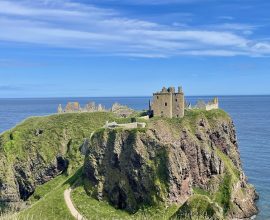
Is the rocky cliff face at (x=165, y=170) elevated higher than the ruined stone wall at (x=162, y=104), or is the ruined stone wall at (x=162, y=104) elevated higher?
the ruined stone wall at (x=162, y=104)

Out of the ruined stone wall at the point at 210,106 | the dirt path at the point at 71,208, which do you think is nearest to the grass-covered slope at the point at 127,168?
the dirt path at the point at 71,208

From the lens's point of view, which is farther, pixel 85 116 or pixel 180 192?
pixel 85 116

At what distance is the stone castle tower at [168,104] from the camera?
120 metres

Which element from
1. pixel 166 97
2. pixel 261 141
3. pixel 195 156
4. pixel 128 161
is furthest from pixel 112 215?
pixel 261 141

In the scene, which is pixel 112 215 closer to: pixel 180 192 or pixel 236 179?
pixel 180 192

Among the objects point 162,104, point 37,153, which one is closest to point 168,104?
point 162,104

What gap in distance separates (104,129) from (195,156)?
23929 millimetres

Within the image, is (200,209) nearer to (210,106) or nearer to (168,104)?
(168,104)

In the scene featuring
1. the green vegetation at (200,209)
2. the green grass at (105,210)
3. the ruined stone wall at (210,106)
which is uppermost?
the ruined stone wall at (210,106)

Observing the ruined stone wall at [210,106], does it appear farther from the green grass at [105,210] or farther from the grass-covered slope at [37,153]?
the green grass at [105,210]

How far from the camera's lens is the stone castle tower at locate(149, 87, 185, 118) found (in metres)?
120

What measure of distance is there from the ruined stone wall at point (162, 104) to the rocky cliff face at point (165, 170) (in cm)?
302

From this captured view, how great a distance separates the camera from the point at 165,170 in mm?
101312

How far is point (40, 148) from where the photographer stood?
432 ft
